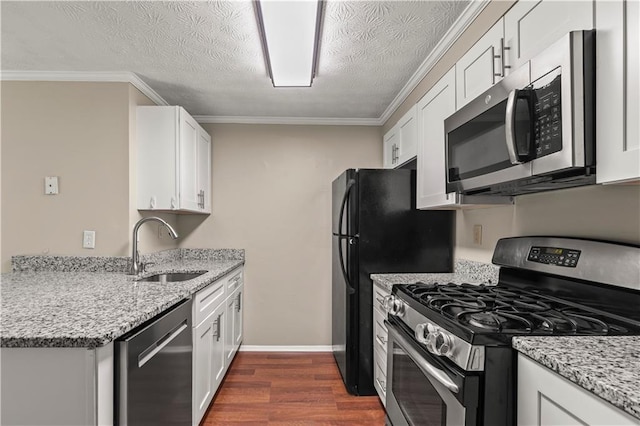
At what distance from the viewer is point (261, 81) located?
292 cm

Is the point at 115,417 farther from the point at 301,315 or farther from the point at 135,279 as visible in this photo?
the point at 301,315

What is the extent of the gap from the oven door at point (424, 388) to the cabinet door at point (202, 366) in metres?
1.06

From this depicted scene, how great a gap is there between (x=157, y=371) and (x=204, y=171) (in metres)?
2.38

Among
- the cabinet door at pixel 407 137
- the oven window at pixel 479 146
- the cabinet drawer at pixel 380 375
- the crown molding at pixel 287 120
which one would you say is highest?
the crown molding at pixel 287 120

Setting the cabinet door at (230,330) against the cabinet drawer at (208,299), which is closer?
the cabinet drawer at (208,299)

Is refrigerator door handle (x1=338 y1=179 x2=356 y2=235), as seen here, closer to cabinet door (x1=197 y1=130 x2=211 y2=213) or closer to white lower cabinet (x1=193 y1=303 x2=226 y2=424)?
white lower cabinet (x1=193 y1=303 x2=226 y2=424)

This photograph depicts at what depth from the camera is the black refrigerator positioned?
8.89 ft

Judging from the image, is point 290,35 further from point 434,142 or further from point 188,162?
point 188,162

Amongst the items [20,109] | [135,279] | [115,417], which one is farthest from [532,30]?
[20,109]

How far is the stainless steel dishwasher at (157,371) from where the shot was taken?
1.28 m

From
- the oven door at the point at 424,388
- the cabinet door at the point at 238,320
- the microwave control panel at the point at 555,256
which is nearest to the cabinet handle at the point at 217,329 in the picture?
the cabinet door at the point at 238,320

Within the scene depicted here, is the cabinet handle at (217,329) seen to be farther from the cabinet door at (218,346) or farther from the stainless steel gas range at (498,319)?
the stainless steel gas range at (498,319)

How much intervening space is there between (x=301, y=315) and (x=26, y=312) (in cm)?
274

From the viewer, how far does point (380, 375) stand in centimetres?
249
